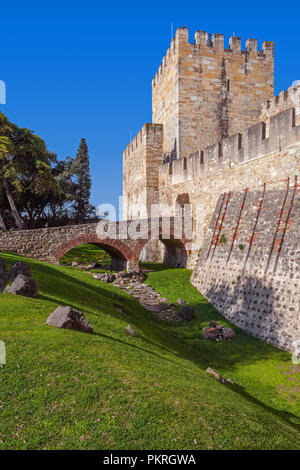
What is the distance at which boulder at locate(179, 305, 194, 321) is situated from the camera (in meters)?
13.1

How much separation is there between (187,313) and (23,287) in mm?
6989

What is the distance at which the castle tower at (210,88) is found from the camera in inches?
851

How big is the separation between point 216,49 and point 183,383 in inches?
863

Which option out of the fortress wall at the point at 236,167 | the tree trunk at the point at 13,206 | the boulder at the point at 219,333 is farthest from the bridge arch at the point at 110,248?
the tree trunk at the point at 13,206

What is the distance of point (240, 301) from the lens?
12688 mm

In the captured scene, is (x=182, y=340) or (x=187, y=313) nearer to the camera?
(x=182, y=340)

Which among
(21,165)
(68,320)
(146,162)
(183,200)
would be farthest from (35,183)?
(68,320)

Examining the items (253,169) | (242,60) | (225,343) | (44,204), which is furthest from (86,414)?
(44,204)

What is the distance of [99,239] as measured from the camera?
767 inches

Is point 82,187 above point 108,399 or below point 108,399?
above

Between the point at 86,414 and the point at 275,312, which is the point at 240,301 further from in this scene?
the point at 86,414

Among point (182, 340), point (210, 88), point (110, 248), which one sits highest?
point (210, 88)

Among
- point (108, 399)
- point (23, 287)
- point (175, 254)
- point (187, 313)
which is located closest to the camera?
point (108, 399)

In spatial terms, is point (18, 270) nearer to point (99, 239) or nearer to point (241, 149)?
point (99, 239)
